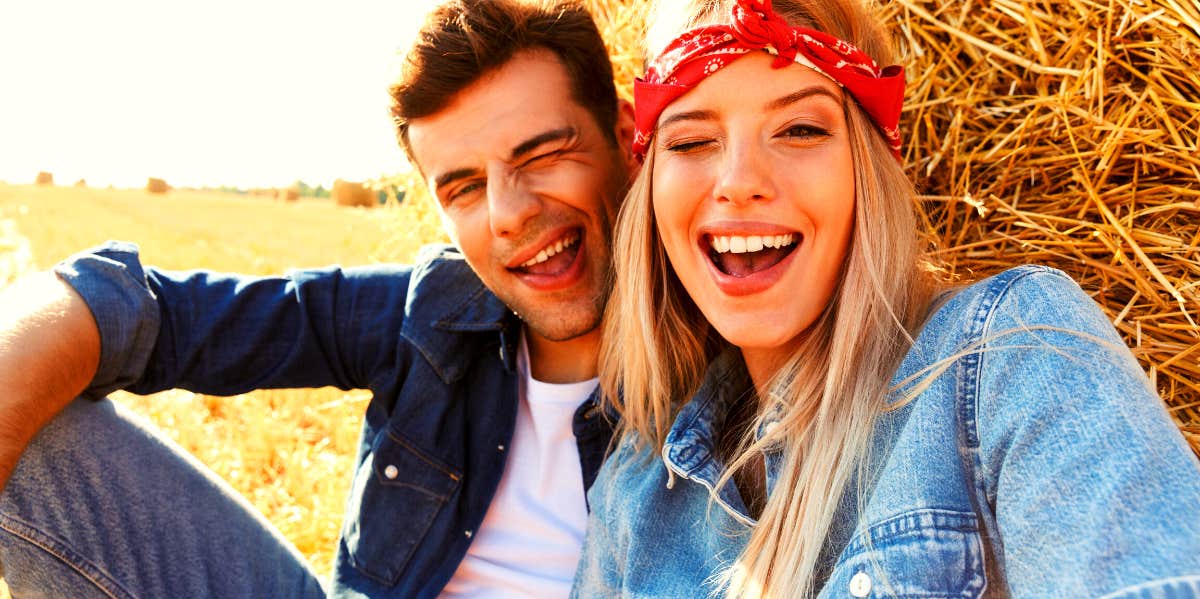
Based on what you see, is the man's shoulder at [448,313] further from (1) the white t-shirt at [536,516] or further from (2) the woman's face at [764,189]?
(2) the woman's face at [764,189]

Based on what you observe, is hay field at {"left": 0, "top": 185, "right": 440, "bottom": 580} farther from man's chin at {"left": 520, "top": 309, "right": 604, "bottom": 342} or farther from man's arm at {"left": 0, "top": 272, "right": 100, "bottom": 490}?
man's chin at {"left": 520, "top": 309, "right": 604, "bottom": 342}

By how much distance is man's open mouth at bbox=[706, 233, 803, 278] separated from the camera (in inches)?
70.8

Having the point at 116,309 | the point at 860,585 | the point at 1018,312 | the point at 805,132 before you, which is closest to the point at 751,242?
the point at 805,132

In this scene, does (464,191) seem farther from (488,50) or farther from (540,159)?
(488,50)

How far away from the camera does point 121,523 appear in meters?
2.36

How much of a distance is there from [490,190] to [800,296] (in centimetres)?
97

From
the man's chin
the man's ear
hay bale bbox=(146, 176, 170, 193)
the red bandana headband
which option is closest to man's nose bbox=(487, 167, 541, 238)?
the man's chin

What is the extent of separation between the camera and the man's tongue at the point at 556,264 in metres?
2.53

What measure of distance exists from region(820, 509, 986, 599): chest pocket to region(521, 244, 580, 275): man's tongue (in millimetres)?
1269

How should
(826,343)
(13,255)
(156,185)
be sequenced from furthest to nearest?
(156,185)
(13,255)
(826,343)

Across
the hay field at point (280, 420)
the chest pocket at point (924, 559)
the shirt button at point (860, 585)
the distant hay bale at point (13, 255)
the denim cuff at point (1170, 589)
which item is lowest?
the hay field at point (280, 420)

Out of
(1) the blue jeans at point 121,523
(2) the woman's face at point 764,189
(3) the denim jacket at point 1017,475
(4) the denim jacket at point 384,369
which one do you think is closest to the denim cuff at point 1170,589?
(3) the denim jacket at point 1017,475

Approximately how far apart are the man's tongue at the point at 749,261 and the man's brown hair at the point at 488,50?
2.78ft

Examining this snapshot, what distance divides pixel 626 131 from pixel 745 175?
99 centimetres
